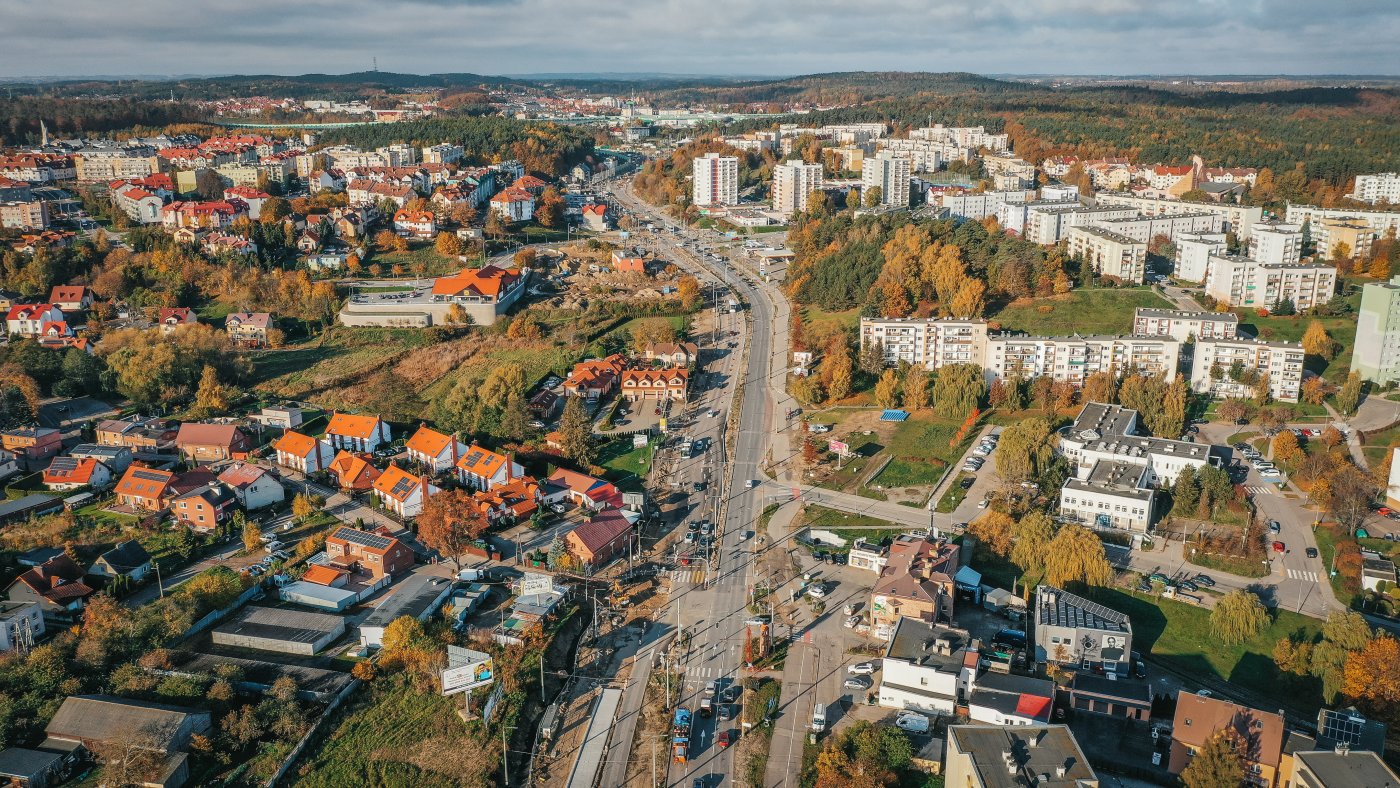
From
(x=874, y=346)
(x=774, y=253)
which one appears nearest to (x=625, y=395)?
(x=874, y=346)

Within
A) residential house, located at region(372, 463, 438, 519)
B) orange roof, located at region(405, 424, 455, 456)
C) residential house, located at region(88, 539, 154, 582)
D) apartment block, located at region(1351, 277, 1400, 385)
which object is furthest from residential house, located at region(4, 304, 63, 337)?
apartment block, located at region(1351, 277, 1400, 385)

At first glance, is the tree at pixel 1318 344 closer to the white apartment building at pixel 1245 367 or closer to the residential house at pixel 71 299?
the white apartment building at pixel 1245 367

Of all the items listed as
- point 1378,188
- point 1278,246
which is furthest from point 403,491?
point 1378,188

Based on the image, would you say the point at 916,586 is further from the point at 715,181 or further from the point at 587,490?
the point at 715,181

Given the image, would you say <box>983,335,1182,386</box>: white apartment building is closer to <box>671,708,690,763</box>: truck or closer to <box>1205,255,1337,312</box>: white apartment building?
<box>1205,255,1337,312</box>: white apartment building

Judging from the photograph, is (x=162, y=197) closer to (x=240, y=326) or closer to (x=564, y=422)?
(x=240, y=326)
